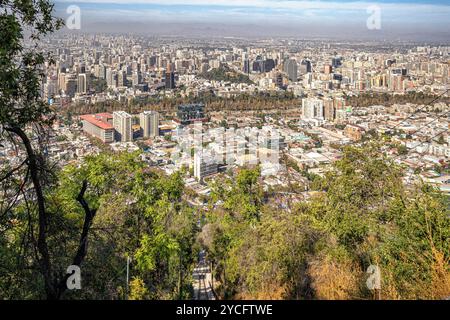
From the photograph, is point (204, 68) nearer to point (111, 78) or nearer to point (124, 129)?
→ point (111, 78)

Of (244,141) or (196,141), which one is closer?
(244,141)

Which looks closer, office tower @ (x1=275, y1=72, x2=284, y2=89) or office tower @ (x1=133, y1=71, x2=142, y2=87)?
office tower @ (x1=133, y1=71, x2=142, y2=87)

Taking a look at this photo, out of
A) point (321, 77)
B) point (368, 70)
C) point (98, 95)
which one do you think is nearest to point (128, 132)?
point (98, 95)

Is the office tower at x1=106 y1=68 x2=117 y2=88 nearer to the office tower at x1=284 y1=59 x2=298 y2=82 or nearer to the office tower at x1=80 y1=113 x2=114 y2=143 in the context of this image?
Result: the office tower at x1=80 y1=113 x2=114 y2=143

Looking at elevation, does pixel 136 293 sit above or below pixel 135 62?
below

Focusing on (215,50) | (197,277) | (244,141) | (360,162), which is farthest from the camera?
(215,50)

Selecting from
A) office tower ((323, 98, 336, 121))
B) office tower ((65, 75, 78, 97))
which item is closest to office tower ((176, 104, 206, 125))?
office tower ((65, 75, 78, 97))
